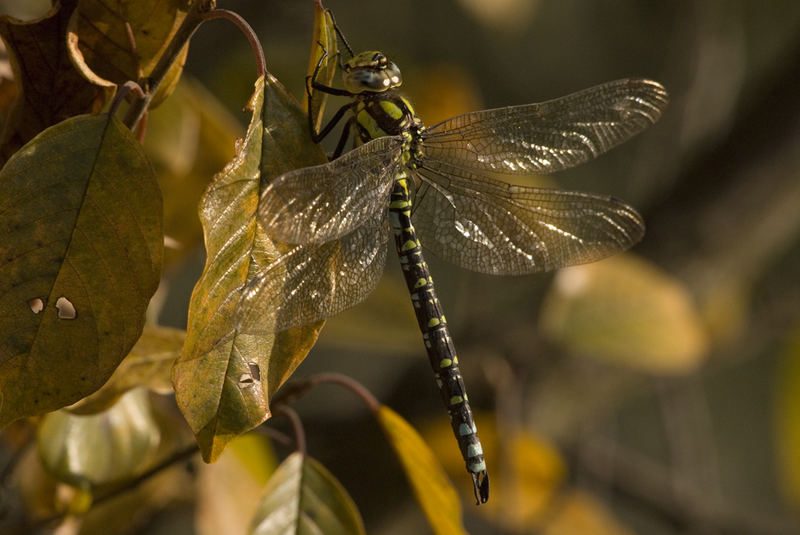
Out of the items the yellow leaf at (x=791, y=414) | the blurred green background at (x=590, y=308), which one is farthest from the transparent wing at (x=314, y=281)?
the yellow leaf at (x=791, y=414)

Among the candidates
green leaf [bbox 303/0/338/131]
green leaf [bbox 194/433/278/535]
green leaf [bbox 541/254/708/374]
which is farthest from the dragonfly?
green leaf [bbox 541/254/708/374]

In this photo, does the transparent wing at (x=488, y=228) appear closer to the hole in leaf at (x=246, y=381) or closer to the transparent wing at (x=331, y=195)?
the transparent wing at (x=331, y=195)

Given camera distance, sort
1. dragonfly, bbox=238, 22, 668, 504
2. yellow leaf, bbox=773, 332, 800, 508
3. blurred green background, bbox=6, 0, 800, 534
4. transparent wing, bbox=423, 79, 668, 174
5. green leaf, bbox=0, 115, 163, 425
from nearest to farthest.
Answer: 1. green leaf, bbox=0, 115, 163, 425
2. dragonfly, bbox=238, 22, 668, 504
3. transparent wing, bbox=423, 79, 668, 174
4. blurred green background, bbox=6, 0, 800, 534
5. yellow leaf, bbox=773, 332, 800, 508

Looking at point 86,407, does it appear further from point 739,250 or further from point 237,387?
point 739,250

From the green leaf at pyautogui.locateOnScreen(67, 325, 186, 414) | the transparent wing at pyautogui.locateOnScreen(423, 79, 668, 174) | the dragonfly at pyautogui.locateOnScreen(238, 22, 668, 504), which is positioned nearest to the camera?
the green leaf at pyautogui.locateOnScreen(67, 325, 186, 414)

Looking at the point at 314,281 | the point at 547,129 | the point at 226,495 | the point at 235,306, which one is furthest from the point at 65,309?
the point at 547,129

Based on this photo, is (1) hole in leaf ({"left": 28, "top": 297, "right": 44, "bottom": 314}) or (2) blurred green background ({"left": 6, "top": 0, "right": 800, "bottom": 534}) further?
(2) blurred green background ({"left": 6, "top": 0, "right": 800, "bottom": 534})

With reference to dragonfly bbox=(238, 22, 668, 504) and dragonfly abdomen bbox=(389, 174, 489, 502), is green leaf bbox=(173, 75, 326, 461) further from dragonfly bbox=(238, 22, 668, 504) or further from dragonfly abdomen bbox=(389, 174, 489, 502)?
dragonfly abdomen bbox=(389, 174, 489, 502)

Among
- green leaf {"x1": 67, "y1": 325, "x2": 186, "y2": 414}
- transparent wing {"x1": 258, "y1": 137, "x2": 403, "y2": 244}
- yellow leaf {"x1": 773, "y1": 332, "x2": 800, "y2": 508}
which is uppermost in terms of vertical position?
Result: transparent wing {"x1": 258, "y1": 137, "x2": 403, "y2": 244}

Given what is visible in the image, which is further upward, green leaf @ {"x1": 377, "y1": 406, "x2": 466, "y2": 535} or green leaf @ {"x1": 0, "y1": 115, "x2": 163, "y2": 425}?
green leaf @ {"x1": 0, "y1": 115, "x2": 163, "y2": 425}
